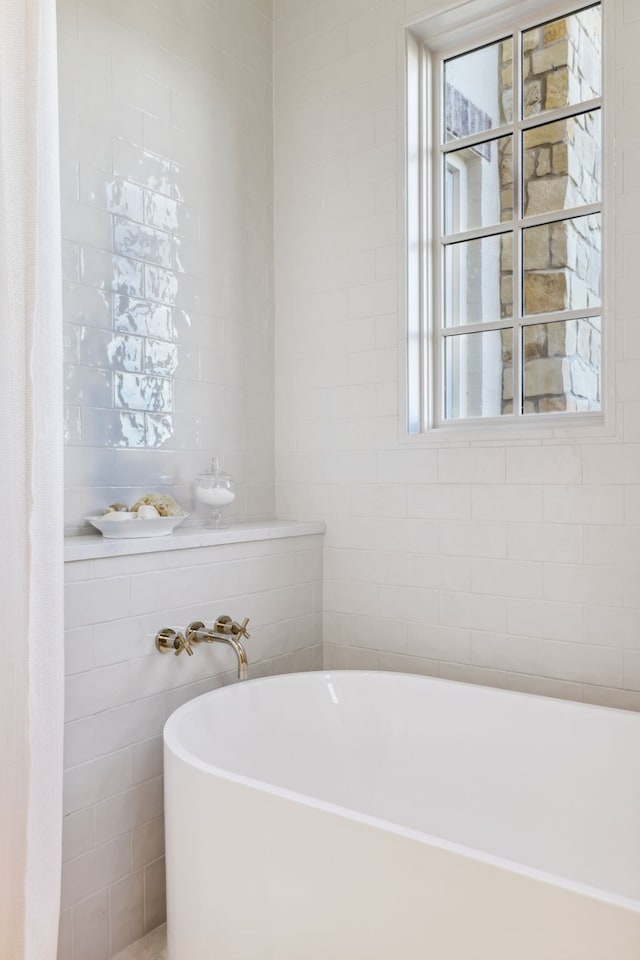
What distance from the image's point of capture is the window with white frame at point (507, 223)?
231cm

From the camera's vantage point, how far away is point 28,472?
1.50 metres

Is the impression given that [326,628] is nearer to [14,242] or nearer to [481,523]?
[481,523]

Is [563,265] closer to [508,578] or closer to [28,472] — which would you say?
[508,578]

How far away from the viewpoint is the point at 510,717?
2.01 metres

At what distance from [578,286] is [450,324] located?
463 mm

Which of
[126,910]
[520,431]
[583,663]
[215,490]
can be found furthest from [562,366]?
[126,910]

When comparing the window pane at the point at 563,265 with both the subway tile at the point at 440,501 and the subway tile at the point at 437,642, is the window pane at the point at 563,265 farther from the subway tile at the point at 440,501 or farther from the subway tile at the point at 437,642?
the subway tile at the point at 437,642

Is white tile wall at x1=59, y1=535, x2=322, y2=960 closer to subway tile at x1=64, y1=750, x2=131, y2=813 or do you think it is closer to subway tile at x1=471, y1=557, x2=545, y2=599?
subway tile at x1=64, y1=750, x2=131, y2=813

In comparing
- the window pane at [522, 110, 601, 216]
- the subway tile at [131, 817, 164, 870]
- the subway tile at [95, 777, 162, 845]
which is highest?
the window pane at [522, 110, 601, 216]

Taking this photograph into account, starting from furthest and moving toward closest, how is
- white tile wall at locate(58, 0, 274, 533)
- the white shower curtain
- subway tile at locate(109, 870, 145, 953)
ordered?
white tile wall at locate(58, 0, 274, 533) → subway tile at locate(109, 870, 145, 953) → the white shower curtain

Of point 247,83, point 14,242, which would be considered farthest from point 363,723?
point 247,83

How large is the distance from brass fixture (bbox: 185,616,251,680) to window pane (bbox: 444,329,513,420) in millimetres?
1075

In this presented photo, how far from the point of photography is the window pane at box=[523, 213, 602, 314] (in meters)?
2.29

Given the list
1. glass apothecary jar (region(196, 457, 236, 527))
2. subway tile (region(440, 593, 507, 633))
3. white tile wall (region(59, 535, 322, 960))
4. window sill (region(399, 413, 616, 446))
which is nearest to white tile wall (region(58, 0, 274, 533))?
glass apothecary jar (region(196, 457, 236, 527))
